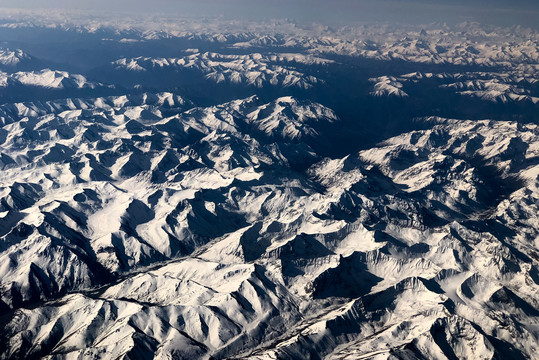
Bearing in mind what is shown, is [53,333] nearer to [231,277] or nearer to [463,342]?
[231,277]

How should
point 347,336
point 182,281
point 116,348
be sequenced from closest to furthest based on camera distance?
point 116,348 → point 347,336 → point 182,281

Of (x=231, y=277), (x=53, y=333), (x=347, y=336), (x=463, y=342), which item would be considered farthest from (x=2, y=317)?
(x=463, y=342)

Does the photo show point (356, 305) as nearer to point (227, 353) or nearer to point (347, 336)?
point (347, 336)

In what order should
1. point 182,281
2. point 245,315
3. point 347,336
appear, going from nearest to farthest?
point 347,336 → point 245,315 → point 182,281

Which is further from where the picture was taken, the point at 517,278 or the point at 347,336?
the point at 517,278

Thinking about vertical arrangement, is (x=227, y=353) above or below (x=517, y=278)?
below

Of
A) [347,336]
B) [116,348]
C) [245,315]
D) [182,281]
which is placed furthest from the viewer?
[182,281]

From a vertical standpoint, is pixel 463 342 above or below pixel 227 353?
above

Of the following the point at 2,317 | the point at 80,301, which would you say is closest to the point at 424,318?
the point at 80,301

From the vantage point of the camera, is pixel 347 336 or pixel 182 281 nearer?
pixel 347 336
